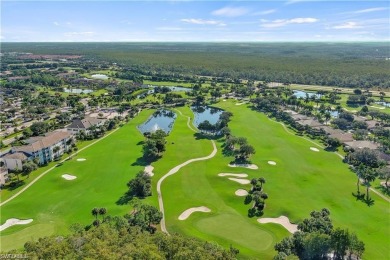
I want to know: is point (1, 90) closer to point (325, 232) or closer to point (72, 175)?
point (72, 175)

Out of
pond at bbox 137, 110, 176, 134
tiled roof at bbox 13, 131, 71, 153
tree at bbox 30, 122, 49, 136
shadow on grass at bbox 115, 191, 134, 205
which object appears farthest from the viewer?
pond at bbox 137, 110, 176, 134

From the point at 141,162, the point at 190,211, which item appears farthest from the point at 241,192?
the point at 141,162

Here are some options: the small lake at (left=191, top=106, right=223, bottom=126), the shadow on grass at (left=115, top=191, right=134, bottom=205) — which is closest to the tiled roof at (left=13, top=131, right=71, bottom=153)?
the shadow on grass at (left=115, top=191, right=134, bottom=205)

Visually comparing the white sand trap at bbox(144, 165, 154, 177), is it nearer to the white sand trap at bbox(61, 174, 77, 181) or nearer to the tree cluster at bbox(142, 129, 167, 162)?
the tree cluster at bbox(142, 129, 167, 162)

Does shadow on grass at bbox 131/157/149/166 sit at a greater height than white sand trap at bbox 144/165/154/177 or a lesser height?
greater

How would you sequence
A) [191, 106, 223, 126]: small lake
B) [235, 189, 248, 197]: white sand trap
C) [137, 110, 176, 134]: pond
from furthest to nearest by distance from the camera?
[191, 106, 223, 126]: small lake < [137, 110, 176, 134]: pond < [235, 189, 248, 197]: white sand trap

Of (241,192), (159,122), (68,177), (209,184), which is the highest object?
(159,122)

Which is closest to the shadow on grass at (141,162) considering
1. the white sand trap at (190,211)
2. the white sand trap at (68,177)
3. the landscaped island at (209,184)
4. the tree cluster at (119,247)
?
the landscaped island at (209,184)

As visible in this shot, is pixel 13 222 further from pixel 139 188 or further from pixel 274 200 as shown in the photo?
pixel 274 200
